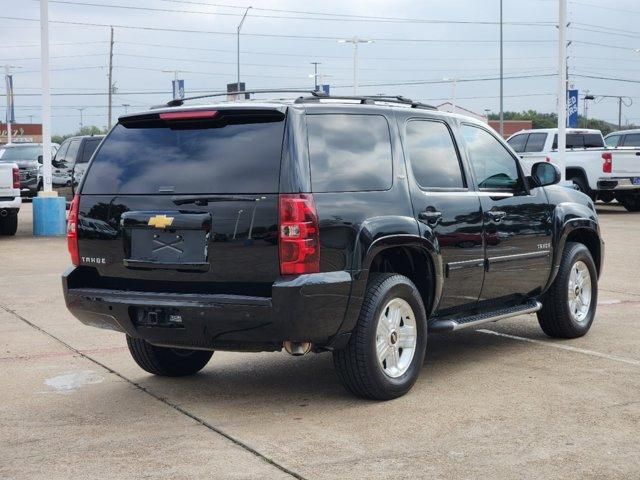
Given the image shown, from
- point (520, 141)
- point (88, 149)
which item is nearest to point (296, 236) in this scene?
point (88, 149)

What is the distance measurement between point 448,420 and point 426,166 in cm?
185

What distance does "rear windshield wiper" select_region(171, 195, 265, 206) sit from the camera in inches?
234

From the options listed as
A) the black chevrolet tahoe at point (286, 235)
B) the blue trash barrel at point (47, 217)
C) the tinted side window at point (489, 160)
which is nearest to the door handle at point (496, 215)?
the black chevrolet tahoe at point (286, 235)

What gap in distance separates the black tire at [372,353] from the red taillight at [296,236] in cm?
56

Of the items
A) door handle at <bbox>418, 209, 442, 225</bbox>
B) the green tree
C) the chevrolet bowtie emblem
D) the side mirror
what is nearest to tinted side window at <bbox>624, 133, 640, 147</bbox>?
the side mirror

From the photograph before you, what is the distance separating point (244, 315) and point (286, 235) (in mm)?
507

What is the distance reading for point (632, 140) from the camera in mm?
27984

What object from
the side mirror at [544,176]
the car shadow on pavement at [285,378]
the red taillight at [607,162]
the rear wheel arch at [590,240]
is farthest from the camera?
the red taillight at [607,162]

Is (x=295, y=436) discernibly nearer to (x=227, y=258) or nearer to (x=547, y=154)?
(x=227, y=258)

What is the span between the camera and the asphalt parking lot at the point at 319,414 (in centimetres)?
516

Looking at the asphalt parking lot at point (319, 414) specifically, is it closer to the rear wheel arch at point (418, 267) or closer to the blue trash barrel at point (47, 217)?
the rear wheel arch at point (418, 267)

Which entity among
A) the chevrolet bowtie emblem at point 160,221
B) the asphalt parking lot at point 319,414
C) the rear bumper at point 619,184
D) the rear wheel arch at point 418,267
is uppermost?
the rear bumper at point 619,184

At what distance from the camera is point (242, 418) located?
6.11 m

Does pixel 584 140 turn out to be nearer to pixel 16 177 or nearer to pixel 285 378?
pixel 16 177
